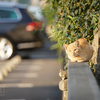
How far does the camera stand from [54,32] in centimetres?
394

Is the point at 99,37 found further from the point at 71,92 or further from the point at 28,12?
the point at 28,12

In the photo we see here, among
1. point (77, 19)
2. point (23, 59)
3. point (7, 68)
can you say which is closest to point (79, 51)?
point (77, 19)

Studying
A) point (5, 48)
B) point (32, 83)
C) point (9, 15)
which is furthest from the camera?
point (9, 15)

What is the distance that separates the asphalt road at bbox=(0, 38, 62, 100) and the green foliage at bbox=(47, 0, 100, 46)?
1309mm

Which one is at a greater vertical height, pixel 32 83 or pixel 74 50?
pixel 74 50

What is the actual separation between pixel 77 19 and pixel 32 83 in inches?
94.4

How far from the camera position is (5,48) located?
8.43m

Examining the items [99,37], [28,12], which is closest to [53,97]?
[99,37]

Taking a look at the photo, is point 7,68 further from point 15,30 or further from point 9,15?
point 9,15

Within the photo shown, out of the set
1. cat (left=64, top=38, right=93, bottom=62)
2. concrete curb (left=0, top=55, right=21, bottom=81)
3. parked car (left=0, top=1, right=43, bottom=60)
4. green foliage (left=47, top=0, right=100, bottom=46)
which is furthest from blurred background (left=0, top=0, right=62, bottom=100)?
cat (left=64, top=38, right=93, bottom=62)

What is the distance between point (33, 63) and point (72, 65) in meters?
5.50

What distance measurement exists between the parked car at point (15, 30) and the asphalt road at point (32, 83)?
76 cm

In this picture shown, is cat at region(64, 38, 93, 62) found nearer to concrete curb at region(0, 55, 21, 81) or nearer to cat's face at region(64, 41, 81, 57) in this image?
cat's face at region(64, 41, 81, 57)

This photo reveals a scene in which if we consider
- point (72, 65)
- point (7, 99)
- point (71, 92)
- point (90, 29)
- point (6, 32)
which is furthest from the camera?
point (6, 32)
